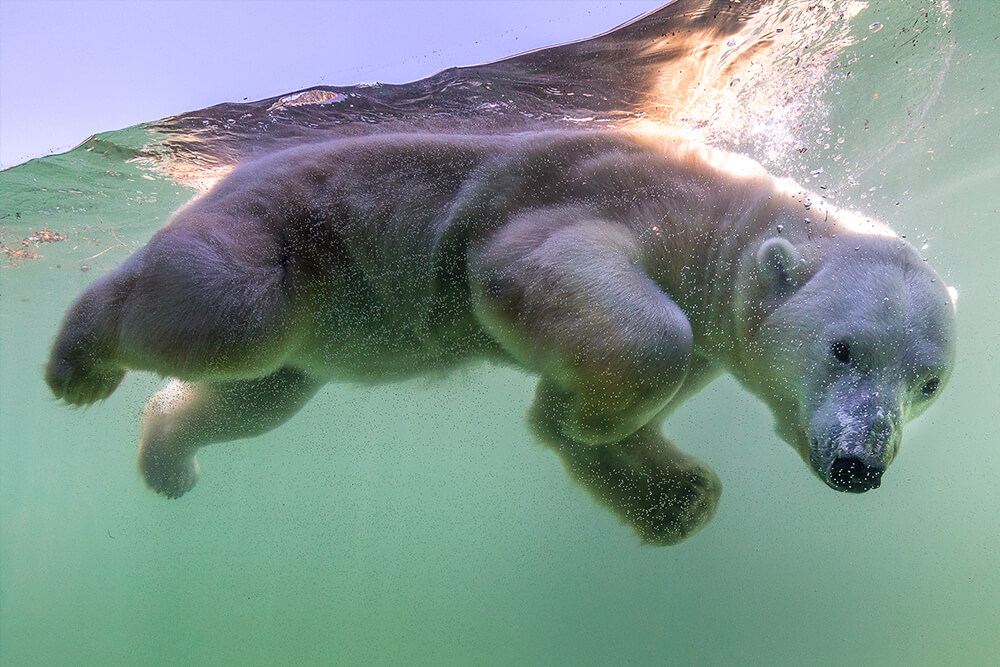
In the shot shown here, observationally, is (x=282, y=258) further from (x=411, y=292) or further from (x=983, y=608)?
(x=983, y=608)

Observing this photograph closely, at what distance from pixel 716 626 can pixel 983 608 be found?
522 cm

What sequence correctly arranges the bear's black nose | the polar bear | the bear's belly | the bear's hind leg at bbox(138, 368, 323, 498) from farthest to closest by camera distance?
1. the bear's hind leg at bbox(138, 368, 323, 498)
2. the bear's belly
3. the polar bear
4. the bear's black nose

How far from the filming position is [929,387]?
7.97 ft

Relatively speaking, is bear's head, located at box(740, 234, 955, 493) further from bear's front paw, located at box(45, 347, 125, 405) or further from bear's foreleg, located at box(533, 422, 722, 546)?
bear's front paw, located at box(45, 347, 125, 405)

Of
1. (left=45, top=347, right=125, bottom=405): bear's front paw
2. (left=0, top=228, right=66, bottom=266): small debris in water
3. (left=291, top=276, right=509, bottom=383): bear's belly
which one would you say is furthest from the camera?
(left=0, top=228, right=66, bottom=266): small debris in water

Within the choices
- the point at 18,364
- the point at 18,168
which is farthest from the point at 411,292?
the point at 18,364

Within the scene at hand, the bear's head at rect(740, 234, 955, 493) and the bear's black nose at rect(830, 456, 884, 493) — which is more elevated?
the bear's head at rect(740, 234, 955, 493)

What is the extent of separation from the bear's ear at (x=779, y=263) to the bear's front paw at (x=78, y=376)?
2727 millimetres

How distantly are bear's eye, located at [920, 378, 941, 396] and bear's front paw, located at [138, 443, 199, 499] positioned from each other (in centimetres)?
386

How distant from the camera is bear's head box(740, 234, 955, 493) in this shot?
2.25m

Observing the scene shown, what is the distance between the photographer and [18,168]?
4809mm

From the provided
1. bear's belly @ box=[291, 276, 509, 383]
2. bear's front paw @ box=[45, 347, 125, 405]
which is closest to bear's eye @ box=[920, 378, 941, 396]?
bear's belly @ box=[291, 276, 509, 383]

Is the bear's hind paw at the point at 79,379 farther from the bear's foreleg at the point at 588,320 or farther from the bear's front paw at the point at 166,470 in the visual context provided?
the bear's foreleg at the point at 588,320

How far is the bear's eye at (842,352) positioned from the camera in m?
2.42
